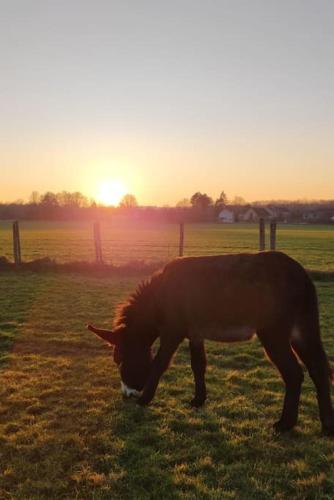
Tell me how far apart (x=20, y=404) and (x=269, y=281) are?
361 centimetres

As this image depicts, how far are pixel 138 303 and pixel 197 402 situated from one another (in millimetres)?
1520

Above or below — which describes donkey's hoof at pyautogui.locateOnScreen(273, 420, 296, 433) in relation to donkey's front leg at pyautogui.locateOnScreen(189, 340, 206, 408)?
below

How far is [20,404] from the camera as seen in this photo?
553 cm

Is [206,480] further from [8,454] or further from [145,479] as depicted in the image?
[8,454]

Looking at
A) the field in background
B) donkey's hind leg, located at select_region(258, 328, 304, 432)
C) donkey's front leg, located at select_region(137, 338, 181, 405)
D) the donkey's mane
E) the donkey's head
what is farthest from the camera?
the field in background

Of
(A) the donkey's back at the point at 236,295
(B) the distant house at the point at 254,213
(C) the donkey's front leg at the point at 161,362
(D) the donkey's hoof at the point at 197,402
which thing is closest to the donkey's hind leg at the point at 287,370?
(A) the donkey's back at the point at 236,295

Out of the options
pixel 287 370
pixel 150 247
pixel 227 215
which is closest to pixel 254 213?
pixel 227 215

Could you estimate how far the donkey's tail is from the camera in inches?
192

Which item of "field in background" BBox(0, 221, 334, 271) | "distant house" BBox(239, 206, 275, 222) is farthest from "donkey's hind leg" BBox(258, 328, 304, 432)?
"distant house" BBox(239, 206, 275, 222)

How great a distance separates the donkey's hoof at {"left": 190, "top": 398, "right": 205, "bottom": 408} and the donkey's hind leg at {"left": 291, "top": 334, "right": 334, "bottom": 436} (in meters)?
1.47

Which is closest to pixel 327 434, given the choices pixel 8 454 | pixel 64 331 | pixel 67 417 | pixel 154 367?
pixel 154 367

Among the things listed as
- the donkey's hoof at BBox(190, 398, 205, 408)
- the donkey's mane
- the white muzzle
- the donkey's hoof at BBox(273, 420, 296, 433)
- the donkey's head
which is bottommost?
the donkey's hoof at BBox(190, 398, 205, 408)

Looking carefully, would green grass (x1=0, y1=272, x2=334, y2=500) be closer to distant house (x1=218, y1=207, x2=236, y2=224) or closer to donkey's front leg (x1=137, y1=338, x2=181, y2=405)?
donkey's front leg (x1=137, y1=338, x2=181, y2=405)

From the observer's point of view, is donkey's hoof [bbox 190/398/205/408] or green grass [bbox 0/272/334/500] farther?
donkey's hoof [bbox 190/398/205/408]
